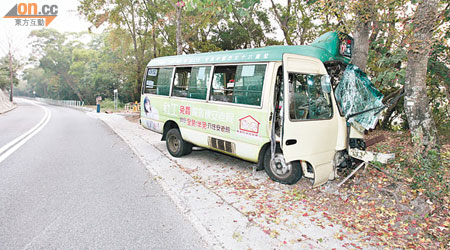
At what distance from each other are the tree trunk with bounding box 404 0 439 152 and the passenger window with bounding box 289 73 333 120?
5.42ft

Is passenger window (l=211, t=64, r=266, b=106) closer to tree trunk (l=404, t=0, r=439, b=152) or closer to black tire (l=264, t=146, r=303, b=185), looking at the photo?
black tire (l=264, t=146, r=303, b=185)

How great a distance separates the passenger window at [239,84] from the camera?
5465mm

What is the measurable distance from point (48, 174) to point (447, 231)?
737cm

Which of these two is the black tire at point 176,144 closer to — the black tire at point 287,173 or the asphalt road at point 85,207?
the asphalt road at point 85,207

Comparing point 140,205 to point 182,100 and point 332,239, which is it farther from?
point 182,100

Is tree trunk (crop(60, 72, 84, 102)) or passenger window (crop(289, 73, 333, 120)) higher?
tree trunk (crop(60, 72, 84, 102))

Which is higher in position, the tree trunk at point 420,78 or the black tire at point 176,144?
the tree trunk at point 420,78

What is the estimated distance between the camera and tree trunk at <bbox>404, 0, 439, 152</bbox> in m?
4.95

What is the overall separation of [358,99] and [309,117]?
1.12 metres

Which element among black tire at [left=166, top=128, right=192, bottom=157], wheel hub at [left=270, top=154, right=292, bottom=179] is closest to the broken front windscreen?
wheel hub at [left=270, top=154, right=292, bottom=179]

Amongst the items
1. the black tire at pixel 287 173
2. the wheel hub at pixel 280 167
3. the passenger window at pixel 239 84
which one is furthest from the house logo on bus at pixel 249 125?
the wheel hub at pixel 280 167

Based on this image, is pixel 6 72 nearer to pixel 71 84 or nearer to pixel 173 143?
pixel 71 84

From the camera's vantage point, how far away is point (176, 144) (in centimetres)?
794

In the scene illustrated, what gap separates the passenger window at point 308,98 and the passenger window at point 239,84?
66cm
